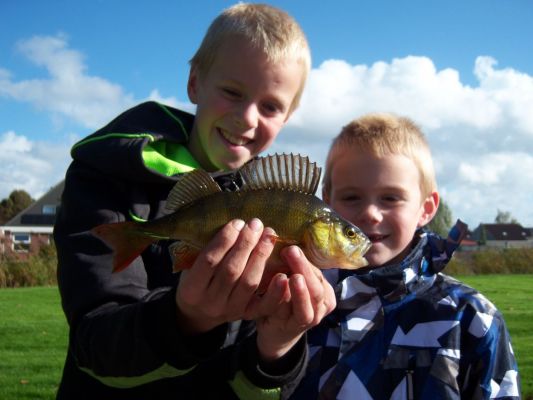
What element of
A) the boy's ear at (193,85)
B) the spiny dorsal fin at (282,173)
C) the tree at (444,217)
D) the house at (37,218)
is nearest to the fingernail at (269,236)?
the spiny dorsal fin at (282,173)

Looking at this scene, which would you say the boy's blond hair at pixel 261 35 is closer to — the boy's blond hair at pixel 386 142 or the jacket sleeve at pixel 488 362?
the boy's blond hair at pixel 386 142

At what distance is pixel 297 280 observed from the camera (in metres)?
2.47

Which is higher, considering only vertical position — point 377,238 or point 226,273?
point 377,238

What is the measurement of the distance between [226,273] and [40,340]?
30.8 feet

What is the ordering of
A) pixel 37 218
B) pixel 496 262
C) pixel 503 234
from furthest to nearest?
1. pixel 503 234
2. pixel 37 218
3. pixel 496 262

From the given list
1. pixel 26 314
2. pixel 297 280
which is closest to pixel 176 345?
pixel 297 280

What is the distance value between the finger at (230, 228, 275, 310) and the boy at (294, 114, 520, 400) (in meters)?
1.23

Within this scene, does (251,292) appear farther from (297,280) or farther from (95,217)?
(95,217)

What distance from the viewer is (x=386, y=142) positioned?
3.91 meters

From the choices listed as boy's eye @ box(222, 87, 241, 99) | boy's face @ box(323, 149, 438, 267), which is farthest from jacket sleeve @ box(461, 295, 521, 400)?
boy's eye @ box(222, 87, 241, 99)

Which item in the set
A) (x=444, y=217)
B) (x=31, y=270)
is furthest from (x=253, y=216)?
(x=444, y=217)

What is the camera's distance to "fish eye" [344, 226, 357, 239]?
9.08 feet

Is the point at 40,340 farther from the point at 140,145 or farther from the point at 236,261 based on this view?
the point at 236,261

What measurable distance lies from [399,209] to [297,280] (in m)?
1.51
